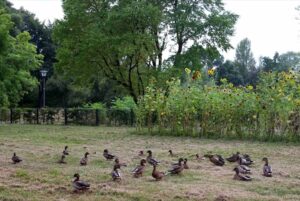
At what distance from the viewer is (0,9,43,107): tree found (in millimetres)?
19234

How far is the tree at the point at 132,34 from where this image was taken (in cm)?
2153

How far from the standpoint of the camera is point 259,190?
584cm

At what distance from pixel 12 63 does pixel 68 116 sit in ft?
16.3

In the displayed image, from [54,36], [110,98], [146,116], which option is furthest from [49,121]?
[110,98]

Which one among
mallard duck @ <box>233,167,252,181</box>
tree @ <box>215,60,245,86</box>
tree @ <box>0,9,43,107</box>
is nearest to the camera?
mallard duck @ <box>233,167,252,181</box>

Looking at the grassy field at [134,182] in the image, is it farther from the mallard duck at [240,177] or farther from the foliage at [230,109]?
the foliage at [230,109]

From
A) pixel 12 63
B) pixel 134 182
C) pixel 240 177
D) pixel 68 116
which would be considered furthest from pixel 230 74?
pixel 134 182

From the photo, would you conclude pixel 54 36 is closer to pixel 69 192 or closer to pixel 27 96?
pixel 27 96

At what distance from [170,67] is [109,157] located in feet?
47.5

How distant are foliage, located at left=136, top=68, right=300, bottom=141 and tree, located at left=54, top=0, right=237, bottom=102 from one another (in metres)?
6.39

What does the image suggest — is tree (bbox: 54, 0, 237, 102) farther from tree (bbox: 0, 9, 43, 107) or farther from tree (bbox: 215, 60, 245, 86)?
tree (bbox: 215, 60, 245, 86)

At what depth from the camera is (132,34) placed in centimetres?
2153

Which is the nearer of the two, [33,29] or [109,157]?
[109,157]

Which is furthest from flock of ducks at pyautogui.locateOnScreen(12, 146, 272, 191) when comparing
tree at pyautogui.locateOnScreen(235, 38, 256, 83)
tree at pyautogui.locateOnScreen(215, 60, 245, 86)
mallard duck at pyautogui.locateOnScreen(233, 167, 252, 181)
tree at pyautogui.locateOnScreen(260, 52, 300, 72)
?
tree at pyautogui.locateOnScreen(235, 38, 256, 83)
